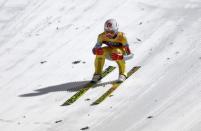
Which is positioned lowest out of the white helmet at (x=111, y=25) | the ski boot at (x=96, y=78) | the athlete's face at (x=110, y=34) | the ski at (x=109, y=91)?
the ski at (x=109, y=91)

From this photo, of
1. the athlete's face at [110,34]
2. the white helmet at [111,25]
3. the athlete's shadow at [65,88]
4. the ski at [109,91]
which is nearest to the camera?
the ski at [109,91]

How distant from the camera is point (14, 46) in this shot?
17.3 m

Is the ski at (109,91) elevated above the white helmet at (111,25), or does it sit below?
below

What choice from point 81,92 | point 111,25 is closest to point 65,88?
point 81,92

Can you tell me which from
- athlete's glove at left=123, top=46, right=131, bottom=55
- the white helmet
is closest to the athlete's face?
the white helmet

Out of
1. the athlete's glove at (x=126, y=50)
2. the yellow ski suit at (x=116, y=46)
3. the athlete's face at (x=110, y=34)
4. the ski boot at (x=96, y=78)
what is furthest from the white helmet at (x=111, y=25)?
the ski boot at (x=96, y=78)

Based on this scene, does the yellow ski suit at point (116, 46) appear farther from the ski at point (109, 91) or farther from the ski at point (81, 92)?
the ski at point (81, 92)

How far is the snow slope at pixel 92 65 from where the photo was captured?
12078 mm

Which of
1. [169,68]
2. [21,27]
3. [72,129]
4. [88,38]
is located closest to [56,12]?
[21,27]

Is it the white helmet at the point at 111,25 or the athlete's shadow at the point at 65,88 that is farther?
the athlete's shadow at the point at 65,88

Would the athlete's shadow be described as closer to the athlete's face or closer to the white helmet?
the athlete's face

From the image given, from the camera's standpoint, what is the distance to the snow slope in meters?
12.1

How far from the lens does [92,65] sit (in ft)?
49.6

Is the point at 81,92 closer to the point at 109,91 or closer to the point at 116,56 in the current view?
the point at 109,91
